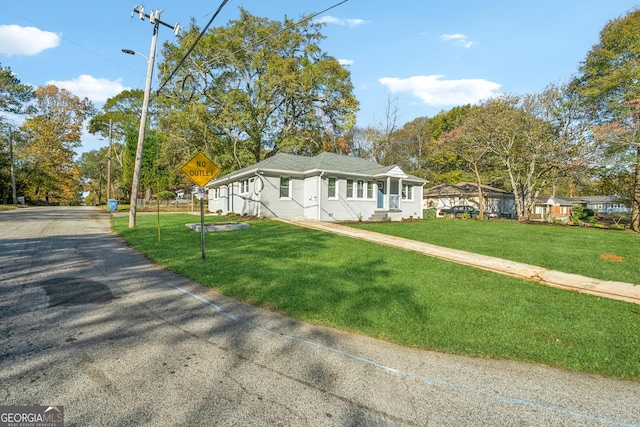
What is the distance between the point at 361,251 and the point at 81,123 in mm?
49395

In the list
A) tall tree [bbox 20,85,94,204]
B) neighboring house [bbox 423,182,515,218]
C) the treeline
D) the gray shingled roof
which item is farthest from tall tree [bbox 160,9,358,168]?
tall tree [bbox 20,85,94,204]

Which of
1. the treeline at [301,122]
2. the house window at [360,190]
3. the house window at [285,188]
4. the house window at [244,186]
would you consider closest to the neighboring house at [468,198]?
the treeline at [301,122]

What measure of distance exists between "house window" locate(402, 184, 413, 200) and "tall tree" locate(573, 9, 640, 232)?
37.6 ft

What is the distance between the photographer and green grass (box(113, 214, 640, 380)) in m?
3.88

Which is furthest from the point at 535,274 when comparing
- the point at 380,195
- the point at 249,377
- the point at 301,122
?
the point at 301,122

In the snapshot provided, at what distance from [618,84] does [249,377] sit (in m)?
25.3

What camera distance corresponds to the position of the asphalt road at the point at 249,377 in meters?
2.47

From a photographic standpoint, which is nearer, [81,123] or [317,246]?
[317,246]

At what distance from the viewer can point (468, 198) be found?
3550cm

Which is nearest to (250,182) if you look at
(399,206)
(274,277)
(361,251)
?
(399,206)

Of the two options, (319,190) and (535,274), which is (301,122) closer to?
(319,190)

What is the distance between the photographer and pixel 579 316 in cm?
495

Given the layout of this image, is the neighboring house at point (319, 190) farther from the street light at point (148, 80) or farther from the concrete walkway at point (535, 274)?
the concrete walkway at point (535, 274)

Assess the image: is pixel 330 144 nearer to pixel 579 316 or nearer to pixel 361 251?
pixel 361 251
